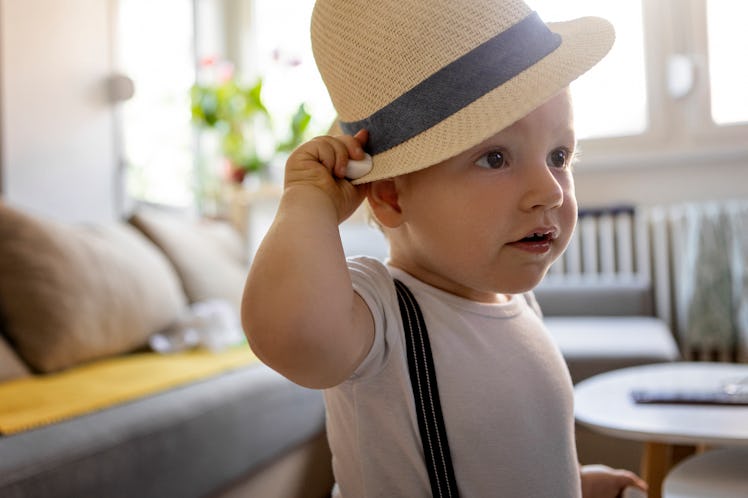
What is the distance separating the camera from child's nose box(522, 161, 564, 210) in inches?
22.4

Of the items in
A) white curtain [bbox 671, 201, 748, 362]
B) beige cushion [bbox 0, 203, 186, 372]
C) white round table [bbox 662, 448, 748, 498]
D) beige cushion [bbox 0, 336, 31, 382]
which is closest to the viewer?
white round table [bbox 662, 448, 748, 498]

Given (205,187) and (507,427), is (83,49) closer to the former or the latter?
(205,187)

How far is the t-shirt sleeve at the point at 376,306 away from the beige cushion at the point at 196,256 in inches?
71.2

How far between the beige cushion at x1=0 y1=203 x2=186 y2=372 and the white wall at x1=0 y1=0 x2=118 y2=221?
0.43 metres

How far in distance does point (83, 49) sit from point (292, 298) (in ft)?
7.89

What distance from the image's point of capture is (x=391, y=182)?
0.63 meters

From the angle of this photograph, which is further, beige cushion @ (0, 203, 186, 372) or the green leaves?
the green leaves

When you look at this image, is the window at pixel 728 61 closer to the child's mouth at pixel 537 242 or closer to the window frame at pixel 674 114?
the window frame at pixel 674 114

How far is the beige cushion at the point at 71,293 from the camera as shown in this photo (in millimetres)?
1626

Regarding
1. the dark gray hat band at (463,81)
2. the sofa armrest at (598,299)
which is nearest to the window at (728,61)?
the sofa armrest at (598,299)

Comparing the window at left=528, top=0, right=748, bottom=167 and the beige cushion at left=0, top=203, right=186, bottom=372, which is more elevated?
A: the window at left=528, top=0, right=748, bottom=167

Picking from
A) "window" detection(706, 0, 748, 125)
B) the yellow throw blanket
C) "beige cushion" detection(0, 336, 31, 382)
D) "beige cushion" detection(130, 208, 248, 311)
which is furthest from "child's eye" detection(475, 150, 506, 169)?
"window" detection(706, 0, 748, 125)

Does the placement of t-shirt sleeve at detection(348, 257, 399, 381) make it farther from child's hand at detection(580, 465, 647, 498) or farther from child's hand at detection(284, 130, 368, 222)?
child's hand at detection(580, 465, 647, 498)

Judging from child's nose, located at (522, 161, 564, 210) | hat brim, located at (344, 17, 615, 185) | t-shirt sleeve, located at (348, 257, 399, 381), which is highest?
hat brim, located at (344, 17, 615, 185)
